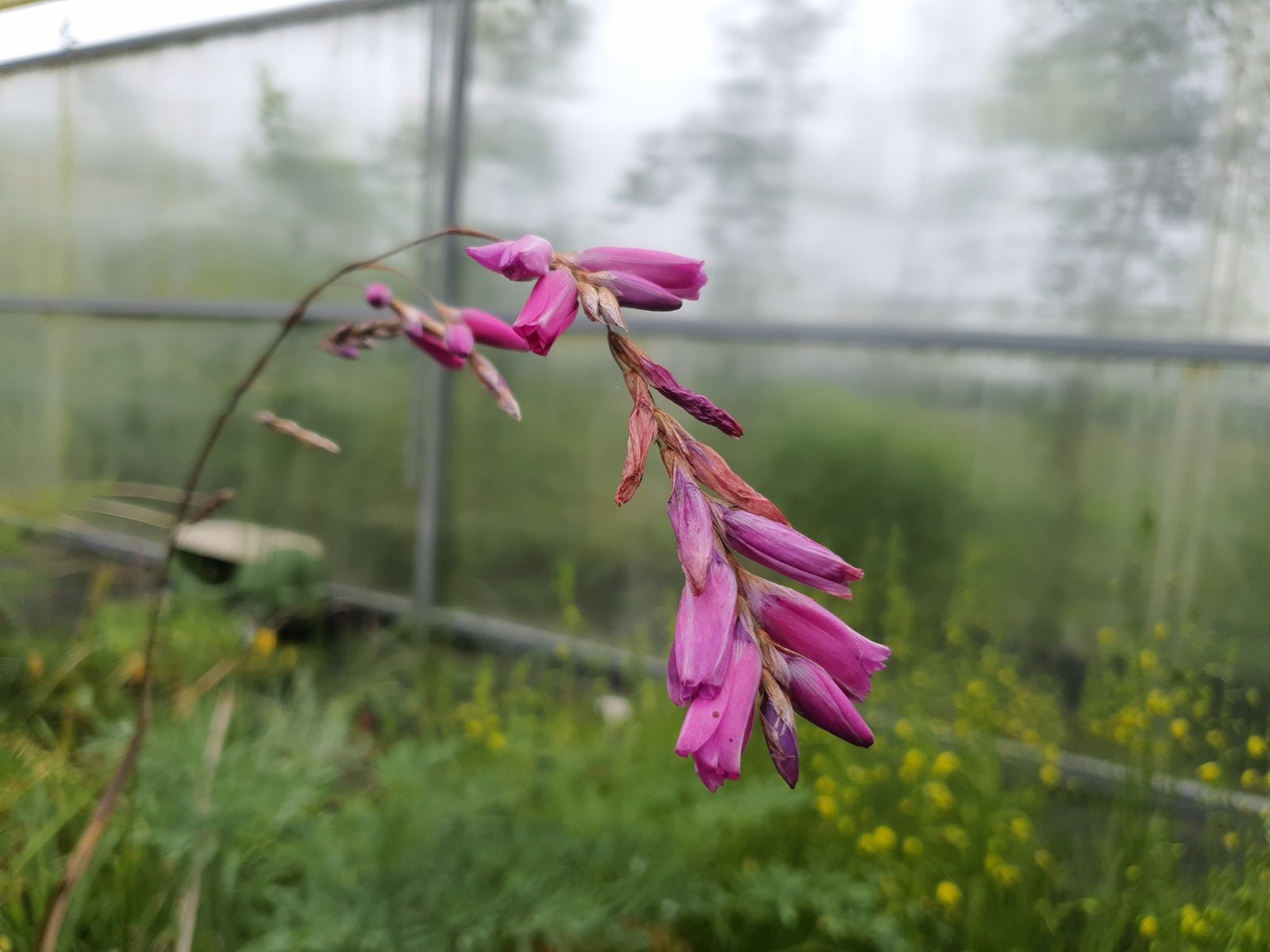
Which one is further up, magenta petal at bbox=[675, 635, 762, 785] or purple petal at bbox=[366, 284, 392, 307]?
purple petal at bbox=[366, 284, 392, 307]

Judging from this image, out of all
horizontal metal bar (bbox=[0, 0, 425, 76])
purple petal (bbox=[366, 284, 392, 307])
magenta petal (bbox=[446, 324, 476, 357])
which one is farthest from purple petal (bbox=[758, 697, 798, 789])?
horizontal metal bar (bbox=[0, 0, 425, 76])

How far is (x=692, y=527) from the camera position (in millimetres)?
521

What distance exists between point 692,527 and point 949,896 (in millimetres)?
1579

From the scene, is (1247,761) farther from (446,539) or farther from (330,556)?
(330,556)

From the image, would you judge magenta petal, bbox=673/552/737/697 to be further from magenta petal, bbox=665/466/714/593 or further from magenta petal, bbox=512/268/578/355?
magenta petal, bbox=512/268/578/355

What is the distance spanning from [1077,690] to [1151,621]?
33 cm

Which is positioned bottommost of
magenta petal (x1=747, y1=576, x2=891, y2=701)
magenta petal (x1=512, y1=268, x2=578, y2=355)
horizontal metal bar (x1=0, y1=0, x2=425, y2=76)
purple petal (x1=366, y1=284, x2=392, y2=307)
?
magenta petal (x1=747, y1=576, x2=891, y2=701)

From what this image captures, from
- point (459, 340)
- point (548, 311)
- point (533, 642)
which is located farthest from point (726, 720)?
point (533, 642)

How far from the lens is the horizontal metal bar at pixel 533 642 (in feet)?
8.32

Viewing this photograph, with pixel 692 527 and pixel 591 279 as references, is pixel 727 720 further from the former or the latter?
pixel 591 279

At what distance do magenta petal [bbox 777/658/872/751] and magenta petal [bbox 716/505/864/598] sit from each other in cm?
6

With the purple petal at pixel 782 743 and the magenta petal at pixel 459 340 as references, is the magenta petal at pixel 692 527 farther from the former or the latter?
the magenta petal at pixel 459 340

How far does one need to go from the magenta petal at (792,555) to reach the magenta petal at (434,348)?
481 millimetres

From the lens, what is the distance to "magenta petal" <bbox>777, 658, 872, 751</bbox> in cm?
52
